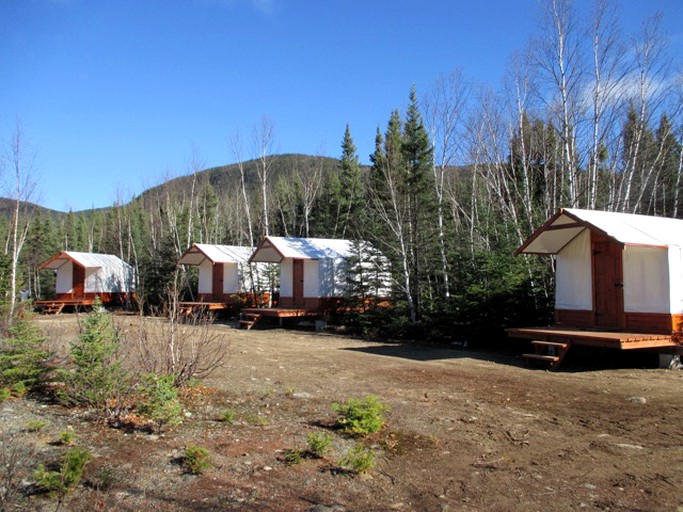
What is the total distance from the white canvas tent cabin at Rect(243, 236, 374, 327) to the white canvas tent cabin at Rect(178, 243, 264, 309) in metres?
4.20

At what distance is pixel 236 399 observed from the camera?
24.7 feet

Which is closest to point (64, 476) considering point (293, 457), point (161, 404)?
point (161, 404)

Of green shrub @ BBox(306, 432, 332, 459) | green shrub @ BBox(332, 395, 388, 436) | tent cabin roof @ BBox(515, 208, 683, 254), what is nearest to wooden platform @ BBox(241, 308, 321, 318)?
tent cabin roof @ BBox(515, 208, 683, 254)

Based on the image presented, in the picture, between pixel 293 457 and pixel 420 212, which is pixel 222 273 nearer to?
pixel 420 212

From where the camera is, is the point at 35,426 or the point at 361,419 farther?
the point at 361,419

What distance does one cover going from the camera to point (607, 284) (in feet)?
39.7

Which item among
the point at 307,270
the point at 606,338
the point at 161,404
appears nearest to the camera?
the point at 161,404

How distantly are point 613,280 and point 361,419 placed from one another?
8524 mm

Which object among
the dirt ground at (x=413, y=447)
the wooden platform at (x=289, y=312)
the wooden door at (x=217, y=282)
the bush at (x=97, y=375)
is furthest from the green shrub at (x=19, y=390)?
the wooden door at (x=217, y=282)

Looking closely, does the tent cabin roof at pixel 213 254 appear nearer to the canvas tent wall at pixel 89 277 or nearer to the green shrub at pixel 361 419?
the canvas tent wall at pixel 89 277

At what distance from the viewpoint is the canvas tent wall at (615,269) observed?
1067cm

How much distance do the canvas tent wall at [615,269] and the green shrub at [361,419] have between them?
6.73m

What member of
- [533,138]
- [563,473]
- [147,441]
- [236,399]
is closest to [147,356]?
[236,399]

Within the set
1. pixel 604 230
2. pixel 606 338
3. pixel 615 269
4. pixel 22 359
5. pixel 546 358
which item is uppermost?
pixel 604 230
